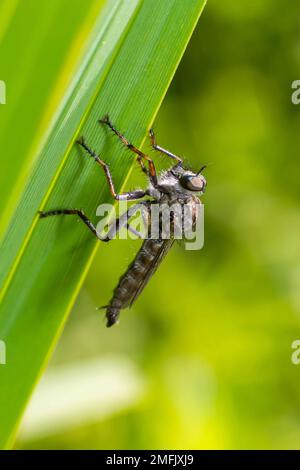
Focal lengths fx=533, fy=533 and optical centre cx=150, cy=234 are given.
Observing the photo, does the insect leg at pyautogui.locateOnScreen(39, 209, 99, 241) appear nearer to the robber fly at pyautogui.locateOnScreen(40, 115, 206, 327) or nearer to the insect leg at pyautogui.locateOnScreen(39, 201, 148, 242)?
the insect leg at pyautogui.locateOnScreen(39, 201, 148, 242)

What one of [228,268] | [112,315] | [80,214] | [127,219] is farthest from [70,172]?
[228,268]

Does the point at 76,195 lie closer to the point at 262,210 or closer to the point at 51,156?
the point at 51,156

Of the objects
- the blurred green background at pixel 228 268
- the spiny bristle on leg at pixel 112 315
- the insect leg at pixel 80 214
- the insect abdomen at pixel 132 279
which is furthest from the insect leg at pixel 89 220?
the blurred green background at pixel 228 268

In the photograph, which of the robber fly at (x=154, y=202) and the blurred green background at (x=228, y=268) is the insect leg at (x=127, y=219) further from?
the blurred green background at (x=228, y=268)

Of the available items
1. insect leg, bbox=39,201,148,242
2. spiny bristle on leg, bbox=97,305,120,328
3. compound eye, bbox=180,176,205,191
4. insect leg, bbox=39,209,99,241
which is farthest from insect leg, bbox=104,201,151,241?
insect leg, bbox=39,209,99,241

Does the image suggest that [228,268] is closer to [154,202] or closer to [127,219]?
[154,202]
